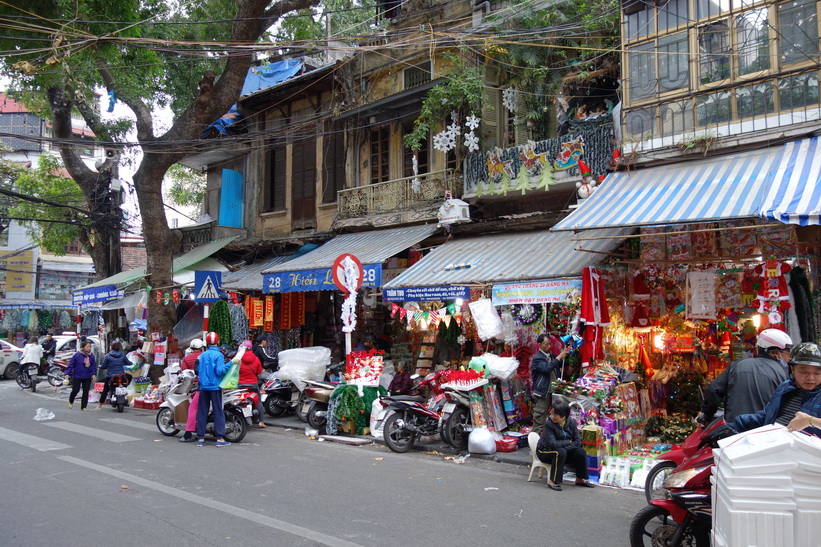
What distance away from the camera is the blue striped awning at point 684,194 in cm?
796

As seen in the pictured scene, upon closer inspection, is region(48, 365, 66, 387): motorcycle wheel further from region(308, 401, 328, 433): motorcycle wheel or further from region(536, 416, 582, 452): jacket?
region(536, 416, 582, 452): jacket

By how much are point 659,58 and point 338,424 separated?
8.39 meters

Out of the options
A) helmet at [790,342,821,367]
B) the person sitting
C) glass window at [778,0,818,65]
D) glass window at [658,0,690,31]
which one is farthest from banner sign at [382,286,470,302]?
helmet at [790,342,821,367]

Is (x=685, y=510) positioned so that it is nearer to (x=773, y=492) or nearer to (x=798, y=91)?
(x=773, y=492)

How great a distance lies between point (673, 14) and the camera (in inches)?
388

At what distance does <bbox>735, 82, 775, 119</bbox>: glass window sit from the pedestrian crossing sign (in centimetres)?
1106

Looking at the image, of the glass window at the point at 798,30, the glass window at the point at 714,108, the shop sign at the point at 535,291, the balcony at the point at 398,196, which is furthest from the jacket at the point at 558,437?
the balcony at the point at 398,196

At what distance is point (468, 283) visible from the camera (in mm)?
11188

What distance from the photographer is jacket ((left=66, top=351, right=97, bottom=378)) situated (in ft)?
46.4

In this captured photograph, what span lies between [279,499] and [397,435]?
11.2ft

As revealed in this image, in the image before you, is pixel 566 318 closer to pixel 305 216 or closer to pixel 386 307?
pixel 386 307

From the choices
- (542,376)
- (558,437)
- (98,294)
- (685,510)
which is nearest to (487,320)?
(542,376)

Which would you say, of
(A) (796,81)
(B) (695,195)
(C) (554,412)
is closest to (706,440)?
(C) (554,412)

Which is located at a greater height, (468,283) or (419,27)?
(419,27)
